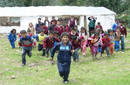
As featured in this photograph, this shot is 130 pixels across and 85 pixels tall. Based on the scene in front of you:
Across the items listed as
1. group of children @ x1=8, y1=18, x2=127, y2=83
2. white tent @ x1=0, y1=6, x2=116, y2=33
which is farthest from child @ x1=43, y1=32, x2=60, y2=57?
white tent @ x1=0, y1=6, x2=116, y2=33

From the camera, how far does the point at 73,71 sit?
8.57 m

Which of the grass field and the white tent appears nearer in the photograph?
the grass field

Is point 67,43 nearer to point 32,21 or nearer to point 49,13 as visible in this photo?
point 49,13

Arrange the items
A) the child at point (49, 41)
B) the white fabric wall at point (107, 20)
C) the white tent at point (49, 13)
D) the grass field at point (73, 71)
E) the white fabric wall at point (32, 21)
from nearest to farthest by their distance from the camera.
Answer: the grass field at point (73, 71) → the child at point (49, 41) → the white tent at point (49, 13) → the white fabric wall at point (32, 21) → the white fabric wall at point (107, 20)

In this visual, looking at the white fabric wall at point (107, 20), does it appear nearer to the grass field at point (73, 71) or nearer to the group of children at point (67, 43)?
the group of children at point (67, 43)

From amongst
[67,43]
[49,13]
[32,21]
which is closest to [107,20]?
[49,13]

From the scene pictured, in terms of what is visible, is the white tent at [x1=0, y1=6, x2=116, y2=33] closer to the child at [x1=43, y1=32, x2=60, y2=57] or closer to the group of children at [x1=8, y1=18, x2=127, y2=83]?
the group of children at [x1=8, y1=18, x2=127, y2=83]

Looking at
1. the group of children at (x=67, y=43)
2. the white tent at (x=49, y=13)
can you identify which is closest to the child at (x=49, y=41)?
the group of children at (x=67, y=43)

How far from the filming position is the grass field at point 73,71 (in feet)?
24.1

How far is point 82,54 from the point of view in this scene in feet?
38.7

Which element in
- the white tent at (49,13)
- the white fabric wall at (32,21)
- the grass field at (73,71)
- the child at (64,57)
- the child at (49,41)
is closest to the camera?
the child at (64,57)

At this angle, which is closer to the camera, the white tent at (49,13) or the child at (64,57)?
the child at (64,57)

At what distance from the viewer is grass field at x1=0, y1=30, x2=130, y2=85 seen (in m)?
7.34

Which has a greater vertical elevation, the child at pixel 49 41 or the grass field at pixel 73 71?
the child at pixel 49 41
